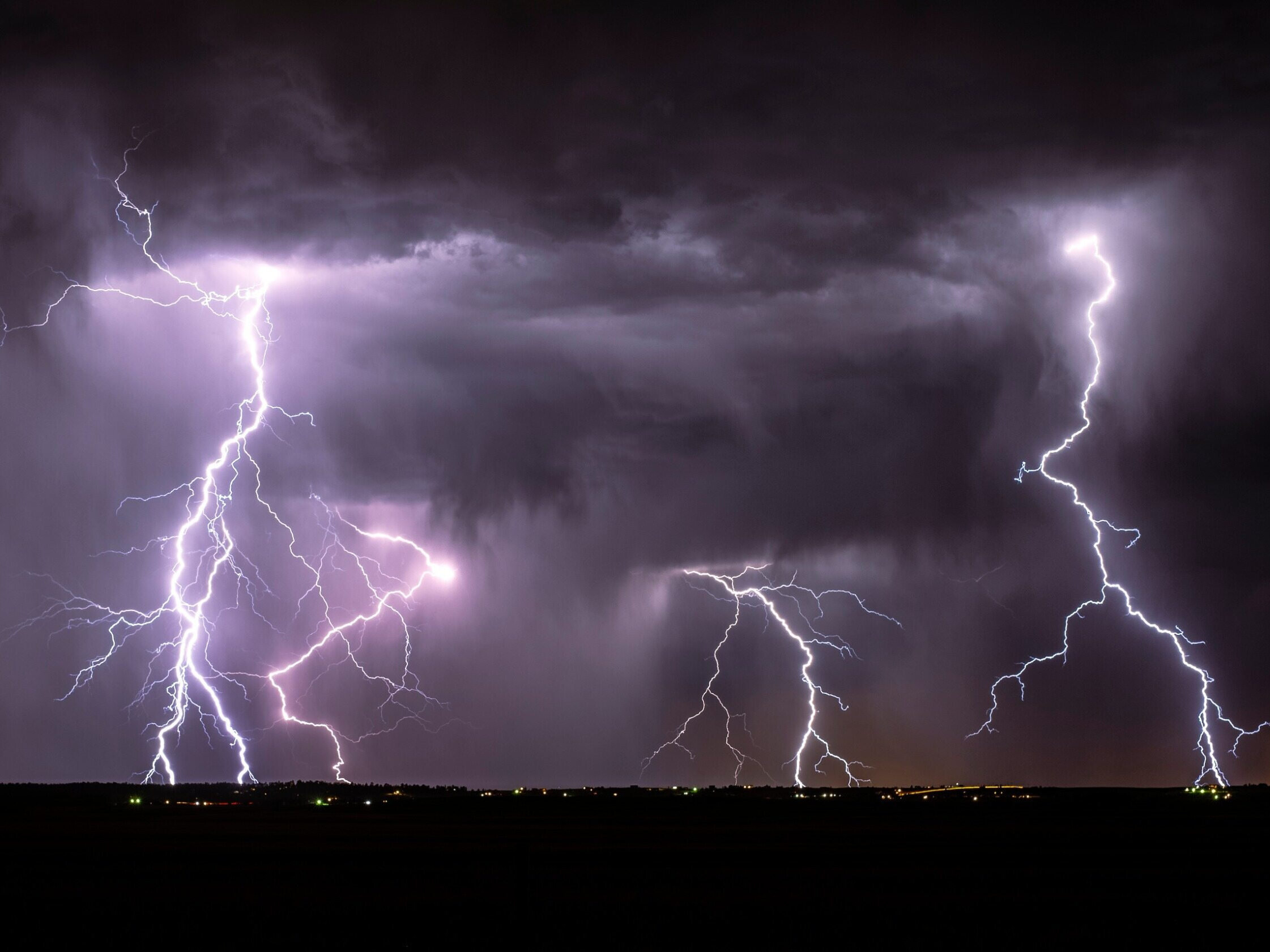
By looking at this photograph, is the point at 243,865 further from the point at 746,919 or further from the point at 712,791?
the point at 712,791

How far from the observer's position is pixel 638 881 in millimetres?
26141

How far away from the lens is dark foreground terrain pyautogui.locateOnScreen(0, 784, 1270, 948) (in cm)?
1827

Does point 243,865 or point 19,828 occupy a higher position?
point 19,828

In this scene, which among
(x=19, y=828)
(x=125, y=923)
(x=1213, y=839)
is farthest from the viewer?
(x=19, y=828)

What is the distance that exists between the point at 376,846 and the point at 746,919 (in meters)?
21.7

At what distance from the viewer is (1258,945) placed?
54.6 feet

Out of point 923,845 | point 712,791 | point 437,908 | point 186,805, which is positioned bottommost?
point 437,908

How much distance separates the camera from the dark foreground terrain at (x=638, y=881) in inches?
719

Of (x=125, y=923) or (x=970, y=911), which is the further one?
(x=970, y=911)

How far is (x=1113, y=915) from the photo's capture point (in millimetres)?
20109

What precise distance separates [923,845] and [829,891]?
49.0 feet

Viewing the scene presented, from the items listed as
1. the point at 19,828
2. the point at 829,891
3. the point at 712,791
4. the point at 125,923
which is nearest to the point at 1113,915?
the point at 829,891

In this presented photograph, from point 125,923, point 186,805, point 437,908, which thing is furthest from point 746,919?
point 186,805

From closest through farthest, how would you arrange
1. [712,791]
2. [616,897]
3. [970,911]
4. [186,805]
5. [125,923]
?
[125,923] → [970,911] → [616,897] → [186,805] → [712,791]
